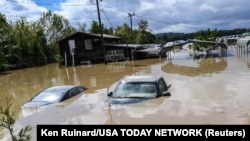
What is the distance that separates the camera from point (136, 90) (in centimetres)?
1188

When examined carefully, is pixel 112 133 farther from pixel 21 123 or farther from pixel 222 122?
pixel 21 123

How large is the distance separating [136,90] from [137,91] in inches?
3.4

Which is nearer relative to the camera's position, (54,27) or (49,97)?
(49,97)

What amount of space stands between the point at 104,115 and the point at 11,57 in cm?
4835

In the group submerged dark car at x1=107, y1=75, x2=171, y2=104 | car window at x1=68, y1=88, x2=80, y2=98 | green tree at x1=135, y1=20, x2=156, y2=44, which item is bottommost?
car window at x1=68, y1=88, x2=80, y2=98

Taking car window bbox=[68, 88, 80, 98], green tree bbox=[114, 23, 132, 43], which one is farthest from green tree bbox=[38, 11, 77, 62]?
car window bbox=[68, 88, 80, 98]

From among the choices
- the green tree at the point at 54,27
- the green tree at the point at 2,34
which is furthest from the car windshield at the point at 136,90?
the green tree at the point at 54,27

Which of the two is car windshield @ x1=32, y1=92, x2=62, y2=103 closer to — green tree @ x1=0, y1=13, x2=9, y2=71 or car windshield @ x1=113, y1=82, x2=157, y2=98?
car windshield @ x1=113, y1=82, x2=157, y2=98

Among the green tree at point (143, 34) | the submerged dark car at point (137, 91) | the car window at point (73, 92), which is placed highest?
the green tree at point (143, 34)

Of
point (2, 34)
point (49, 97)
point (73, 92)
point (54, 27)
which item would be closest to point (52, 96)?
point (49, 97)

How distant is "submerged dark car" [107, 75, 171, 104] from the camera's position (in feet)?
37.6

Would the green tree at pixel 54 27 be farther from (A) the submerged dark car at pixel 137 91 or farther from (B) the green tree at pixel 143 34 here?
(A) the submerged dark car at pixel 137 91

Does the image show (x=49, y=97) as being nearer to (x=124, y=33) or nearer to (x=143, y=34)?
(x=124, y=33)

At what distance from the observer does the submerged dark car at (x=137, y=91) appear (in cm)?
1147
